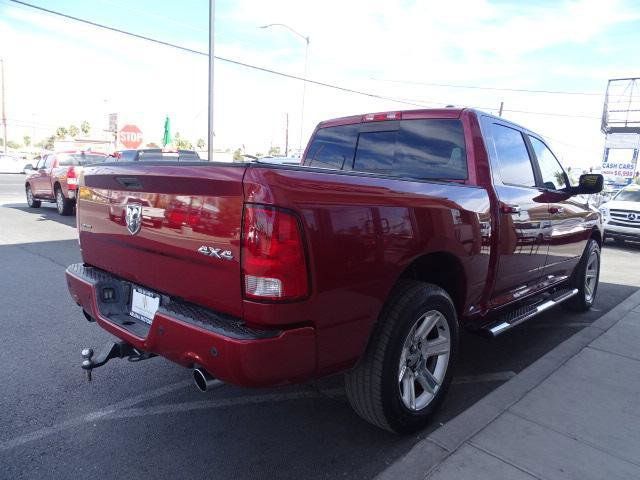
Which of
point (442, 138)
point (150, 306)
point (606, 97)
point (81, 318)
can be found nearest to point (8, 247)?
point (81, 318)

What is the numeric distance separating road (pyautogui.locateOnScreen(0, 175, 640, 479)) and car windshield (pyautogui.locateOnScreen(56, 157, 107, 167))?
30.7ft

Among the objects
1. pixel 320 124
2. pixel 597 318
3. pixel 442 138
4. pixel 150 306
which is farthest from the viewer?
pixel 597 318

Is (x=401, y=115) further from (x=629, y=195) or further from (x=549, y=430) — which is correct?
(x=629, y=195)

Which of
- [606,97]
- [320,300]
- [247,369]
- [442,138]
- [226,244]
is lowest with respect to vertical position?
[247,369]

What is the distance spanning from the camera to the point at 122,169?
277 cm

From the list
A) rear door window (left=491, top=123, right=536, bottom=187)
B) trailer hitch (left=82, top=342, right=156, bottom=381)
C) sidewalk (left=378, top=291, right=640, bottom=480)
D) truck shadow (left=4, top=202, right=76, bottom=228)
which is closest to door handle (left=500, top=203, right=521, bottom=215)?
rear door window (left=491, top=123, right=536, bottom=187)

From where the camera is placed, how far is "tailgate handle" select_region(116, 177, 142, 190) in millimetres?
2602

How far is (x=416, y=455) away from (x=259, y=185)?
1690 millimetres

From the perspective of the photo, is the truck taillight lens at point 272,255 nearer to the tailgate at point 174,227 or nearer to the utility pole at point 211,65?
the tailgate at point 174,227

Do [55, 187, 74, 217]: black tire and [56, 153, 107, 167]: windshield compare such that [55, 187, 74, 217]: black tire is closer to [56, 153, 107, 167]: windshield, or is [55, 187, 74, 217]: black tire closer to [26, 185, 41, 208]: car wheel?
[56, 153, 107, 167]: windshield

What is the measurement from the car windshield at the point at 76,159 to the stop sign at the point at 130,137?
14.8m

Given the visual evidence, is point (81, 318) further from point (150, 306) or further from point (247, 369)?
point (247, 369)

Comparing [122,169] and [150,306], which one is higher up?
[122,169]

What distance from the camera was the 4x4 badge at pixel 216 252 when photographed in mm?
2137
